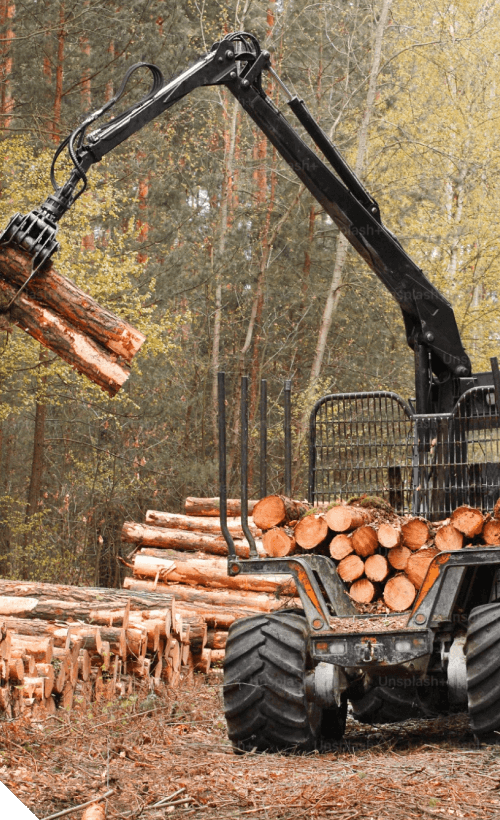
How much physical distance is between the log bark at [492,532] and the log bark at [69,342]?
2.74 metres

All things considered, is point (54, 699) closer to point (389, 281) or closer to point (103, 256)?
point (389, 281)

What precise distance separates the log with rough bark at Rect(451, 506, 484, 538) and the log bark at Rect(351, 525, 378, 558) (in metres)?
0.58

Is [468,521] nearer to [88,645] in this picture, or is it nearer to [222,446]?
[222,446]

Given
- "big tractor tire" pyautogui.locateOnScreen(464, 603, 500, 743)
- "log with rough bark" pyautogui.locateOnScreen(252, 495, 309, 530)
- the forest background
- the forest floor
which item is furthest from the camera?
the forest background

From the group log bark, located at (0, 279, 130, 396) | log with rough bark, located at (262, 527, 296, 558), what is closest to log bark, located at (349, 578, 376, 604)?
log with rough bark, located at (262, 527, 296, 558)

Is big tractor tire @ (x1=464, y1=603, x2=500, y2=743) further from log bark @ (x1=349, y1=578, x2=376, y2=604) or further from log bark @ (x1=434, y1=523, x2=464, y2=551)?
log bark @ (x1=349, y1=578, x2=376, y2=604)

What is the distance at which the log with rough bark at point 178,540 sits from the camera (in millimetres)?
11547

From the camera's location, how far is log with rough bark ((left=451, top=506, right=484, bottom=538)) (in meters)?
6.13

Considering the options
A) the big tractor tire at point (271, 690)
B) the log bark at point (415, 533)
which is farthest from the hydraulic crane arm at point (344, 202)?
the big tractor tire at point (271, 690)

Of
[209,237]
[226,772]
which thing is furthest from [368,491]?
[209,237]

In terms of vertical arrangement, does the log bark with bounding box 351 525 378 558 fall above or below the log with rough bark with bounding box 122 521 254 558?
below

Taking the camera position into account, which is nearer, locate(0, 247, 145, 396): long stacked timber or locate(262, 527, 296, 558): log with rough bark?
locate(262, 527, 296, 558): log with rough bark

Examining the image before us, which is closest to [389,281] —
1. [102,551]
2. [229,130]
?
[102,551]

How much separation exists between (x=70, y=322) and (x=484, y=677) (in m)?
3.81
